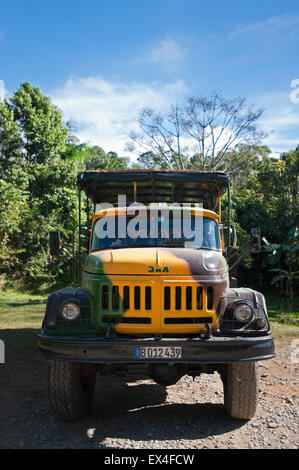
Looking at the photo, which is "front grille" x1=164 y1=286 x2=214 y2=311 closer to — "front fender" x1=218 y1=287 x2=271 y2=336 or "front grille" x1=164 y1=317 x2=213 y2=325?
"front grille" x1=164 y1=317 x2=213 y2=325

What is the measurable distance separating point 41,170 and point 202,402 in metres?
14.6

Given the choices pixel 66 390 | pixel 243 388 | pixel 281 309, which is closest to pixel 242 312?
pixel 243 388

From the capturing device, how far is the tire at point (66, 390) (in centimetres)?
429

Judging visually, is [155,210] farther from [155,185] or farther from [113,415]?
[113,415]

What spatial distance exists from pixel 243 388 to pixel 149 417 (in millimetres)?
994

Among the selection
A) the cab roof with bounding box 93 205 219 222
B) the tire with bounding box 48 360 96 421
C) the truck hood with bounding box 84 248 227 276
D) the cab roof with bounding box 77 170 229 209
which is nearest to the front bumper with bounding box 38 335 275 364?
the tire with bounding box 48 360 96 421

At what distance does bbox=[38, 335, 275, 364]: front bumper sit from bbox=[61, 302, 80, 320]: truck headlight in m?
0.26

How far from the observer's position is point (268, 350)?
4.18 metres

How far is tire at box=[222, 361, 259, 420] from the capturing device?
4.30 meters

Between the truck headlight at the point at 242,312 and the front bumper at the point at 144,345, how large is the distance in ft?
0.86

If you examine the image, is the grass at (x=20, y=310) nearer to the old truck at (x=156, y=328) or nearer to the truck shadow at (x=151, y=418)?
the truck shadow at (x=151, y=418)

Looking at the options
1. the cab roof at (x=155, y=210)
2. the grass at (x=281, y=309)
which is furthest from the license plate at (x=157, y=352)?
the grass at (x=281, y=309)

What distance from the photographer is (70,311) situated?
4.32 meters

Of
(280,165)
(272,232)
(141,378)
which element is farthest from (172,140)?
(141,378)
